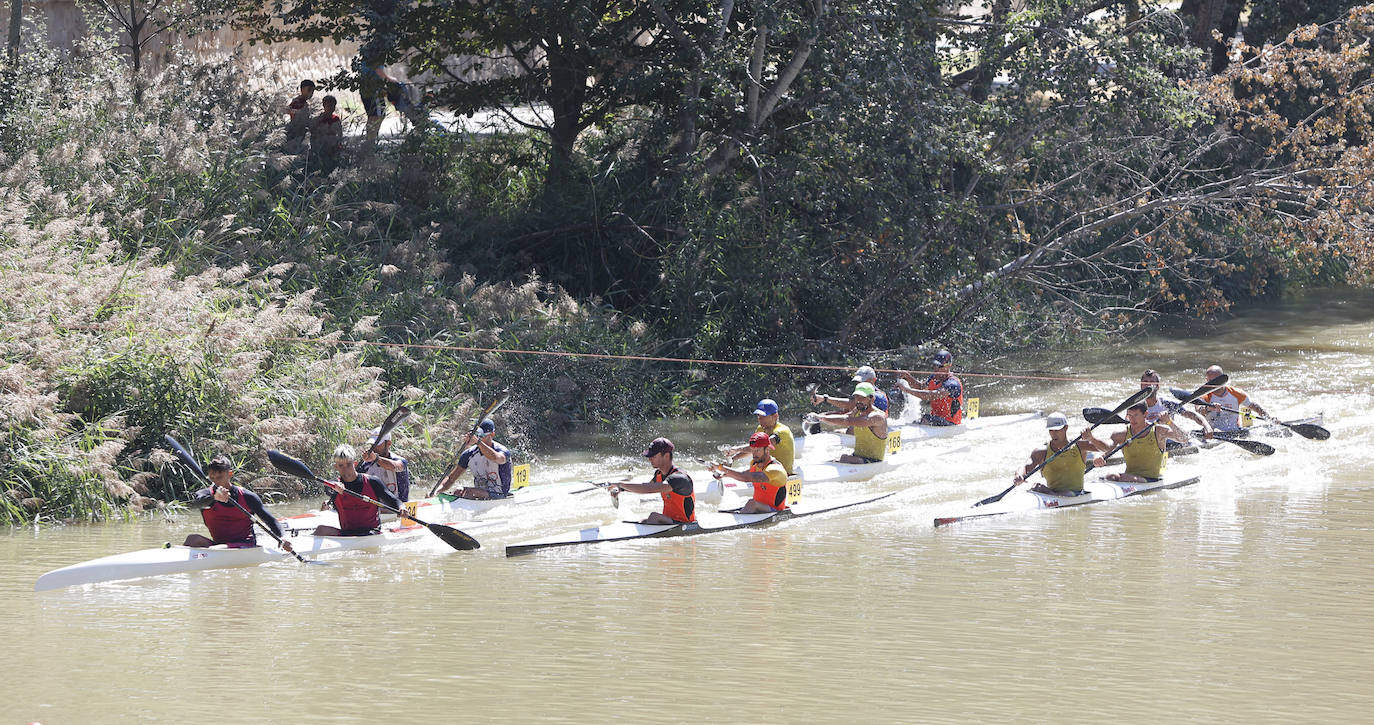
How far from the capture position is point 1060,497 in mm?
14164

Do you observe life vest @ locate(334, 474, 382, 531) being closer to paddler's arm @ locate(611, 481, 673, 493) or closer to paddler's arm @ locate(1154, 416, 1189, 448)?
paddler's arm @ locate(611, 481, 673, 493)

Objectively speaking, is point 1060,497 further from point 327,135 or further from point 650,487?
point 327,135

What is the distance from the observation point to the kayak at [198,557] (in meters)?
10.8

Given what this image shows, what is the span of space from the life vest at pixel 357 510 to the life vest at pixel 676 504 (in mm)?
2469

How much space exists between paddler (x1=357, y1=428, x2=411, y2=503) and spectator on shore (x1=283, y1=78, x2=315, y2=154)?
8.35 m

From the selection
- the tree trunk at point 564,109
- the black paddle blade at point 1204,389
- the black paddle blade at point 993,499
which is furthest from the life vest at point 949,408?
the tree trunk at point 564,109

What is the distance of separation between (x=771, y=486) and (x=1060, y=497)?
9.76 ft

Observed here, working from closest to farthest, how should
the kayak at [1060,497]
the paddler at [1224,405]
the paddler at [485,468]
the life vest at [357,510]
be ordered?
the life vest at [357,510]
the kayak at [1060,497]
the paddler at [485,468]
the paddler at [1224,405]

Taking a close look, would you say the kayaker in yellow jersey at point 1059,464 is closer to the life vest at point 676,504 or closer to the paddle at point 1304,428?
the life vest at point 676,504

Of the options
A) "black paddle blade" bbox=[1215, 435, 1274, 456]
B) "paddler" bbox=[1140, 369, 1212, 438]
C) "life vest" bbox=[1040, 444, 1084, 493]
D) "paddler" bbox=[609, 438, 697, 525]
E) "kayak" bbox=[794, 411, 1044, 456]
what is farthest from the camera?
"kayak" bbox=[794, 411, 1044, 456]

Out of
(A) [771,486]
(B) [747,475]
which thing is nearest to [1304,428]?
(A) [771,486]

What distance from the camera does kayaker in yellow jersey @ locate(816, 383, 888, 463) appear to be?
51.2 ft

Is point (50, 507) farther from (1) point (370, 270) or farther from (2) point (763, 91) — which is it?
(2) point (763, 91)

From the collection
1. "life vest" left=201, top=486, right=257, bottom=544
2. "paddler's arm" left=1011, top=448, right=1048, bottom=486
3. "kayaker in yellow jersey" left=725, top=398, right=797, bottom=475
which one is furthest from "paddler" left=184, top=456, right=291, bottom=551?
"paddler's arm" left=1011, top=448, right=1048, bottom=486
